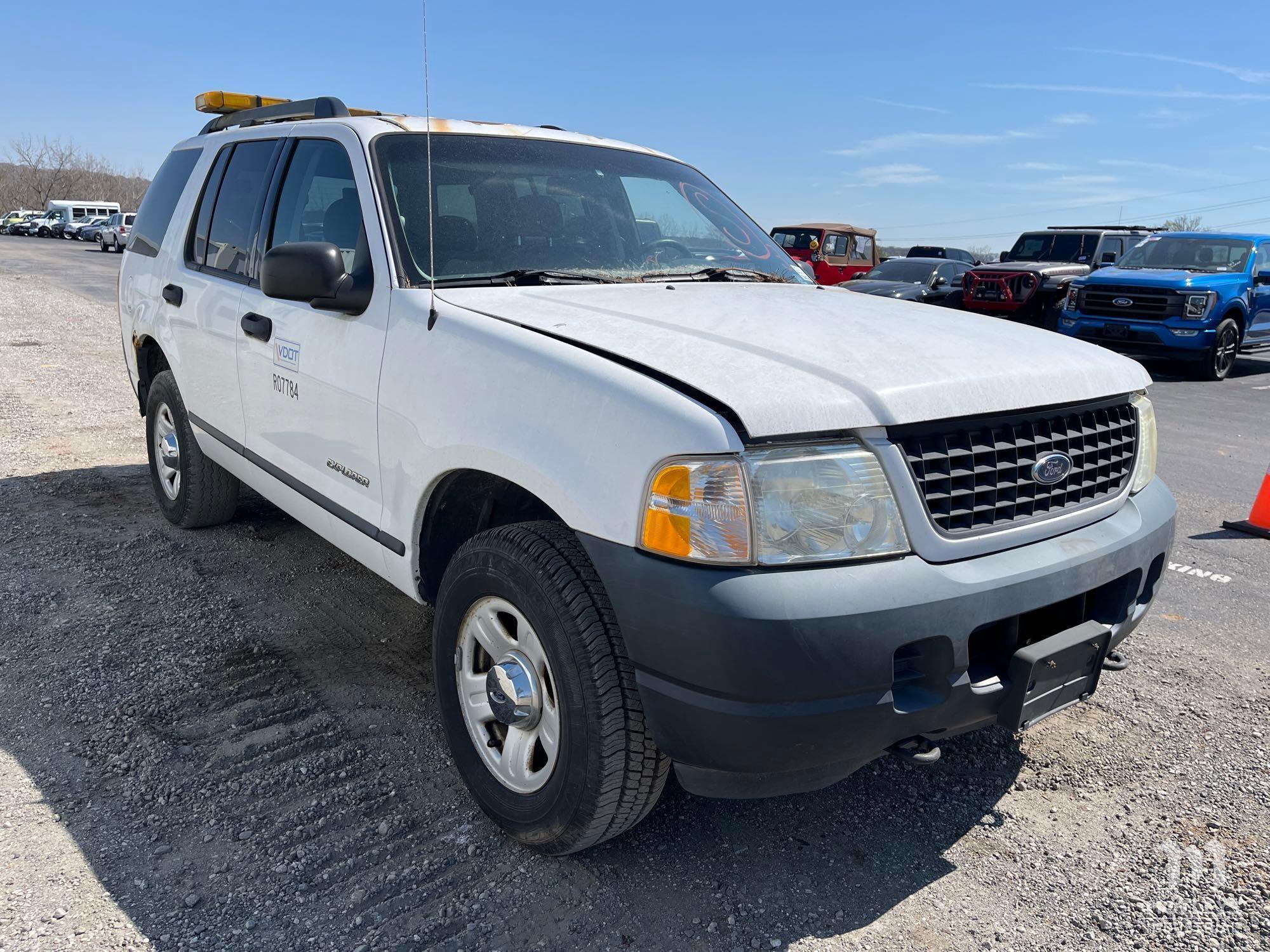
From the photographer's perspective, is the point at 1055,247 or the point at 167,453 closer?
the point at 167,453

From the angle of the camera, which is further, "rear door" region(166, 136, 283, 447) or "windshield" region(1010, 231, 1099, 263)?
"windshield" region(1010, 231, 1099, 263)

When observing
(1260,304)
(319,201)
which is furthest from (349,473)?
(1260,304)

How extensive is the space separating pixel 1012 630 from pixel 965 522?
28 centimetres

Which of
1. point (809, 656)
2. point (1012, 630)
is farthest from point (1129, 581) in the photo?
point (809, 656)

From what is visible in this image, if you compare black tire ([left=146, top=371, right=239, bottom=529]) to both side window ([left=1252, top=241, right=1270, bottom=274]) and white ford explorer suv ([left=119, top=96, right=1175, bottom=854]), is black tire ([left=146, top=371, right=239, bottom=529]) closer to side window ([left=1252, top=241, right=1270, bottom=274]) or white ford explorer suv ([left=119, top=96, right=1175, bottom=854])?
white ford explorer suv ([left=119, top=96, right=1175, bottom=854])

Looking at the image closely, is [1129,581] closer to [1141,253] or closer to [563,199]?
[563,199]

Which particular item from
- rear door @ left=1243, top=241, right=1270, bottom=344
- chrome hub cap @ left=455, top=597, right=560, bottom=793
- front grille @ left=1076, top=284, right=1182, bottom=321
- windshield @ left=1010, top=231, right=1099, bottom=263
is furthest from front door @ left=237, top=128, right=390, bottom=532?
windshield @ left=1010, top=231, right=1099, bottom=263

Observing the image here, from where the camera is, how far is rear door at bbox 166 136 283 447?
3949 millimetres

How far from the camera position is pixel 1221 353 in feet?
43.2

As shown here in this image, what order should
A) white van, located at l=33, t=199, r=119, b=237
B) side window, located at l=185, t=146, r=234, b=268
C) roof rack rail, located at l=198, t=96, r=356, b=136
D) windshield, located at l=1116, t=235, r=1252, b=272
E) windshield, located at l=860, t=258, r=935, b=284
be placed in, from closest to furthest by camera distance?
roof rack rail, located at l=198, t=96, r=356, b=136
side window, located at l=185, t=146, r=234, b=268
windshield, located at l=1116, t=235, r=1252, b=272
windshield, located at l=860, t=258, r=935, b=284
white van, located at l=33, t=199, r=119, b=237

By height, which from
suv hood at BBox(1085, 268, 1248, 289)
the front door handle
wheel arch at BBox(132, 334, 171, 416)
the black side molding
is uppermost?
the front door handle

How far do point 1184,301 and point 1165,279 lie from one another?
15.8 inches

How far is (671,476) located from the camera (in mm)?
2051

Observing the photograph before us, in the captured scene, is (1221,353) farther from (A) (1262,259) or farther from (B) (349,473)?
(B) (349,473)
